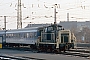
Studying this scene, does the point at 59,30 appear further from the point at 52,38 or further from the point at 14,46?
the point at 14,46

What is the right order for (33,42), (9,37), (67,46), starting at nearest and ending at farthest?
(67,46), (33,42), (9,37)

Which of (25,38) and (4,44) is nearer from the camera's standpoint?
(25,38)

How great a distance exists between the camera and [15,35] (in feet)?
132

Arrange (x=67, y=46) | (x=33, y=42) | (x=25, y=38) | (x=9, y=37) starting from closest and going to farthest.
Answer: (x=67, y=46) → (x=33, y=42) → (x=25, y=38) → (x=9, y=37)

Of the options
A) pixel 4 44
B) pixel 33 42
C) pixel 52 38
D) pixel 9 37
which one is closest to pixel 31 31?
pixel 33 42

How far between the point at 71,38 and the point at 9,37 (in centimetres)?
1359

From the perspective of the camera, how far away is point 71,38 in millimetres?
31438

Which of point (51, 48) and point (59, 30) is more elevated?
point (59, 30)

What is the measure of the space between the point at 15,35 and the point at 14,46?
3210mm

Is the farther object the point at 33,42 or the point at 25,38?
the point at 25,38

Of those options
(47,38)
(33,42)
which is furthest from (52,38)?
(33,42)

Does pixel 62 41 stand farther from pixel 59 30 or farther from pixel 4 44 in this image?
pixel 4 44

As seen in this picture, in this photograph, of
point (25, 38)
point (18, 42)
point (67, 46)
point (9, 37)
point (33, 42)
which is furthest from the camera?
point (9, 37)

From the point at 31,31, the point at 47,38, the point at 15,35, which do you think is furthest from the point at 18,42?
the point at 47,38
